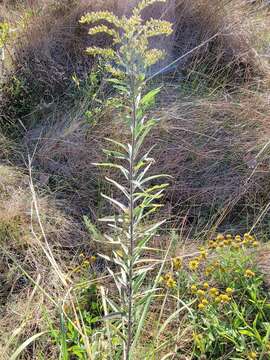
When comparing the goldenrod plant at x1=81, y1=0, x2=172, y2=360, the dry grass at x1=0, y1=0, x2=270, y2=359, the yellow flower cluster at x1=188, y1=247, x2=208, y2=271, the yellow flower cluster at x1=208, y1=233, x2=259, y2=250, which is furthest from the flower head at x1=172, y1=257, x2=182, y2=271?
the goldenrod plant at x1=81, y1=0, x2=172, y2=360

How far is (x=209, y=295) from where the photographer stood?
184cm

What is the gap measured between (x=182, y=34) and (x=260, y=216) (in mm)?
1817

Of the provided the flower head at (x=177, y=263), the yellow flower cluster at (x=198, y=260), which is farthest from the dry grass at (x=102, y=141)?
the flower head at (x=177, y=263)

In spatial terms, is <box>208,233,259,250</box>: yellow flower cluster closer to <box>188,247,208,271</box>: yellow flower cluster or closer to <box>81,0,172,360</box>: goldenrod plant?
<box>188,247,208,271</box>: yellow flower cluster

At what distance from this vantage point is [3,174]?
2.65 metres

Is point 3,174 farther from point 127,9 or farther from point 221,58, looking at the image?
point 221,58

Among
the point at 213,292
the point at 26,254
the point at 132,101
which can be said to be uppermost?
the point at 132,101

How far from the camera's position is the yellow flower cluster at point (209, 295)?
1730 millimetres

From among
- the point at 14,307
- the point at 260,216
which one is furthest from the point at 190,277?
the point at 14,307

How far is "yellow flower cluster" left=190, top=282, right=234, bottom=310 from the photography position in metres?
1.73

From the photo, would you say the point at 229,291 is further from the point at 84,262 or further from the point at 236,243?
the point at 84,262

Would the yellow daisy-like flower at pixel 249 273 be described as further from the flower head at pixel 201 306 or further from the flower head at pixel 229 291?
the flower head at pixel 201 306

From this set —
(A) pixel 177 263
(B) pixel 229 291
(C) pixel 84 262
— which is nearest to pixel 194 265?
(A) pixel 177 263

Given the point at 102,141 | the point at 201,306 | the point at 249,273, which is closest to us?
the point at 201,306
